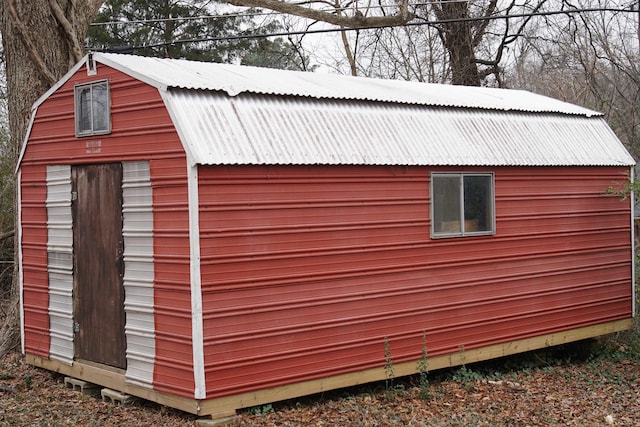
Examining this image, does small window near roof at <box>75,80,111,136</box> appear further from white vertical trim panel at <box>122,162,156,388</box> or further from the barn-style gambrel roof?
white vertical trim panel at <box>122,162,156,388</box>

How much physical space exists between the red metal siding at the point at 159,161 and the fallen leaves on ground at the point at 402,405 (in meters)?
0.73

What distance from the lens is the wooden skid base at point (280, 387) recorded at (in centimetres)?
855

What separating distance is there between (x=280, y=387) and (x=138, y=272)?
75.3 inches

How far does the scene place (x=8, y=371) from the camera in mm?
11320

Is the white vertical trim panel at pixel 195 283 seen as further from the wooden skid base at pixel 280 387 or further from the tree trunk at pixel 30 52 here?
the tree trunk at pixel 30 52

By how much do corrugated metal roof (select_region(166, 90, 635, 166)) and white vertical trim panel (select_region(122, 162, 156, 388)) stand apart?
924 mm

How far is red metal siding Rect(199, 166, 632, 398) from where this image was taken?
8.66m

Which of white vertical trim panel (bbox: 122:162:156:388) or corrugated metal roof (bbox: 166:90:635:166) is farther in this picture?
white vertical trim panel (bbox: 122:162:156:388)

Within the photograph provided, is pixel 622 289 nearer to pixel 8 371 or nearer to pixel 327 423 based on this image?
pixel 327 423

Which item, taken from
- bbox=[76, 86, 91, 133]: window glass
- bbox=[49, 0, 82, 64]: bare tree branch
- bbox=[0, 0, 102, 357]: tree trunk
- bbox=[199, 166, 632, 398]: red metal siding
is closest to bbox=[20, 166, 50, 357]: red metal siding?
bbox=[76, 86, 91, 133]: window glass

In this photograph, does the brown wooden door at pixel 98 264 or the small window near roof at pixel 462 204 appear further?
the small window near roof at pixel 462 204

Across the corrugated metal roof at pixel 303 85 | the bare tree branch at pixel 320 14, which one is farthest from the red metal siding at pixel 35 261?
the bare tree branch at pixel 320 14

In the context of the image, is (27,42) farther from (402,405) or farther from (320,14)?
(402,405)

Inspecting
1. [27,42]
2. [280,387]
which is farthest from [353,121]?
[27,42]
